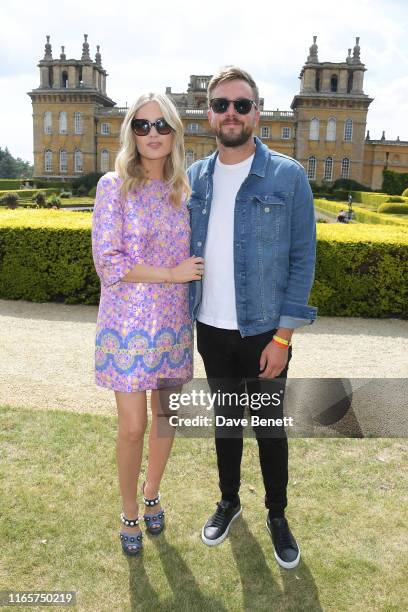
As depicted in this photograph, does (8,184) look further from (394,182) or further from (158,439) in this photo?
(158,439)

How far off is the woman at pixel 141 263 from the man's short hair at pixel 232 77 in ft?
0.77

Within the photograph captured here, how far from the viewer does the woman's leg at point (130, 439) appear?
8.25 feet

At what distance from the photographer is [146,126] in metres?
2.43

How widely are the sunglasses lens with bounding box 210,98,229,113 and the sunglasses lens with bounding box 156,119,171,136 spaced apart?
233mm

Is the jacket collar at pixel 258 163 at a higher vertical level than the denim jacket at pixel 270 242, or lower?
higher

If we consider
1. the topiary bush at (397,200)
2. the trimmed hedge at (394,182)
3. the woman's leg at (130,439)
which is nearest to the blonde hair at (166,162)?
the woman's leg at (130,439)

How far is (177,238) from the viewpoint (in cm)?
255

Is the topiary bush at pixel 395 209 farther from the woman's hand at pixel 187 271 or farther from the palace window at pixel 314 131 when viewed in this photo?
the palace window at pixel 314 131

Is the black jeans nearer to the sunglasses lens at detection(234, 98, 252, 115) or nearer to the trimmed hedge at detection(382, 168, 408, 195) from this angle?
the sunglasses lens at detection(234, 98, 252, 115)

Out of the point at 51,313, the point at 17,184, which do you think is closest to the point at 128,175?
the point at 51,313

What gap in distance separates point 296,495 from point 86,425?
1649 millimetres

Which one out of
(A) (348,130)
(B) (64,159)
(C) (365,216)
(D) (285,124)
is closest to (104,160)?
(B) (64,159)

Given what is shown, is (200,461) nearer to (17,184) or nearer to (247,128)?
(247,128)

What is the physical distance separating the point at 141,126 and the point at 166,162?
22 centimetres
